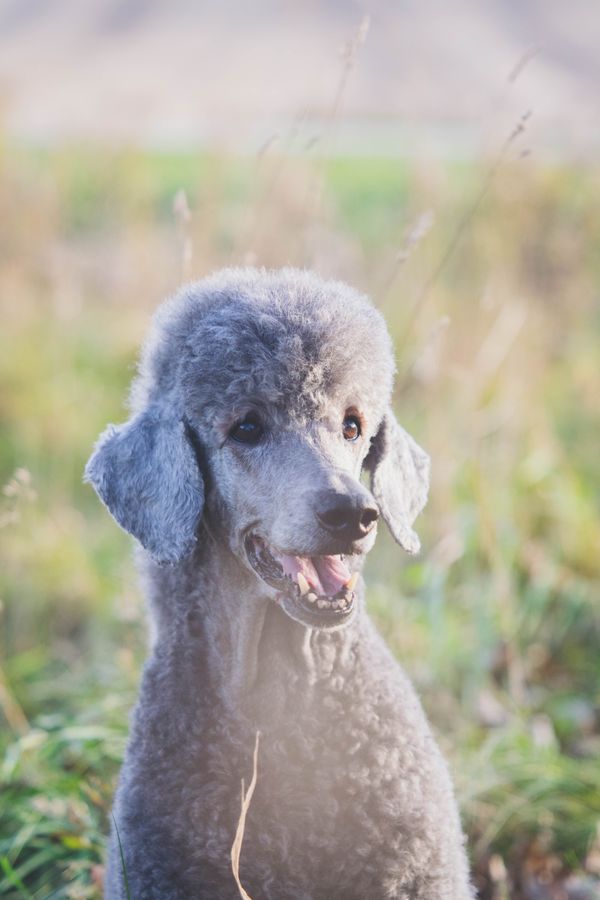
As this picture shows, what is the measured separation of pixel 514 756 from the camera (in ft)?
12.9

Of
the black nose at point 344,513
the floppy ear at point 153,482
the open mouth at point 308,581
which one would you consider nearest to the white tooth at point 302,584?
the open mouth at point 308,581

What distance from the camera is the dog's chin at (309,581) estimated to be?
2.25 meters

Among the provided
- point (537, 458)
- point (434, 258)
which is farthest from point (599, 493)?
point (434, 258)

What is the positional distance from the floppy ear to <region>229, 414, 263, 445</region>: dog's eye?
12 cm

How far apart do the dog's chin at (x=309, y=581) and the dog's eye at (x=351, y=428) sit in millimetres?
296

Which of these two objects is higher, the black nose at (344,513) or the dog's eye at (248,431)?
the dog's eye at (248,431)

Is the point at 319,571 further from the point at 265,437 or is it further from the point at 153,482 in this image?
the point at 153,482

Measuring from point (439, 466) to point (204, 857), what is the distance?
3.49 meters

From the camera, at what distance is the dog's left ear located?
103 inches

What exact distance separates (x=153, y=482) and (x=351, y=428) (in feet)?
1.62

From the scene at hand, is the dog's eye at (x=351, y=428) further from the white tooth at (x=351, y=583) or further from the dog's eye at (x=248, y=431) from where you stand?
the white tooth at (x=351, y=583)

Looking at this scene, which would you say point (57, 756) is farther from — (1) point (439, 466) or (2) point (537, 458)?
(2) point (537, 458)

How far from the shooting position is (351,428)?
2.50m

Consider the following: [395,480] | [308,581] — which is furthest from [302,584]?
[395,480]
